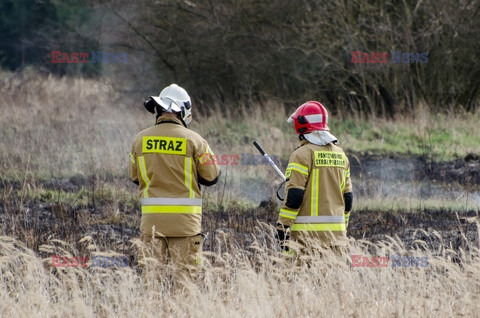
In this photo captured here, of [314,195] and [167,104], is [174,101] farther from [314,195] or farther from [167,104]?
[314,195]

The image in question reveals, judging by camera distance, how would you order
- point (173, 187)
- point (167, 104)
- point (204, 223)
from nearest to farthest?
1. point (173, 187)
2. point (167, 104)
3. point (204, 223)

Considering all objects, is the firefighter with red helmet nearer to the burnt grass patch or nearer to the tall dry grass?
the tall dry grass

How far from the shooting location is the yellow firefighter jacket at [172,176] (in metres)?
6.37

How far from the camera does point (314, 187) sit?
6484 mm

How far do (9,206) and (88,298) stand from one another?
154 inches

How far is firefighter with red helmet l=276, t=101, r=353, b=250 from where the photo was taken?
6402 millimetres

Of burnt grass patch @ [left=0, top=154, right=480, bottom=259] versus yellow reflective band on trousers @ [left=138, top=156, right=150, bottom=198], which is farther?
burnt grass patch @ [left=0, top=154, right=480, bottom=259]

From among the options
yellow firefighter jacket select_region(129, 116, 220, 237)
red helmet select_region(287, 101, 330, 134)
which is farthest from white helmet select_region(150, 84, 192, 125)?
red helmet select_region(287, 101, 330, 134)

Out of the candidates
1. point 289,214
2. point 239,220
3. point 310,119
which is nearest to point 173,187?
point 289,214

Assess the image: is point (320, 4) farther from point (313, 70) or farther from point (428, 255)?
point (428, 255)

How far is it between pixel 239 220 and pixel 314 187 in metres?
3.92

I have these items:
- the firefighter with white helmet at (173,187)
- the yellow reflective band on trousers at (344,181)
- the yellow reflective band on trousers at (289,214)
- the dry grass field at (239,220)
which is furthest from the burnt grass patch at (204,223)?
the yellow reflective band on trousers at (289,214)

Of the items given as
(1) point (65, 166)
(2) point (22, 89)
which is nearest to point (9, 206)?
(1) point (65, 166)

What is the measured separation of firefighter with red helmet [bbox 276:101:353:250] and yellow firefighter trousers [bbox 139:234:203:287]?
0.60 metres
